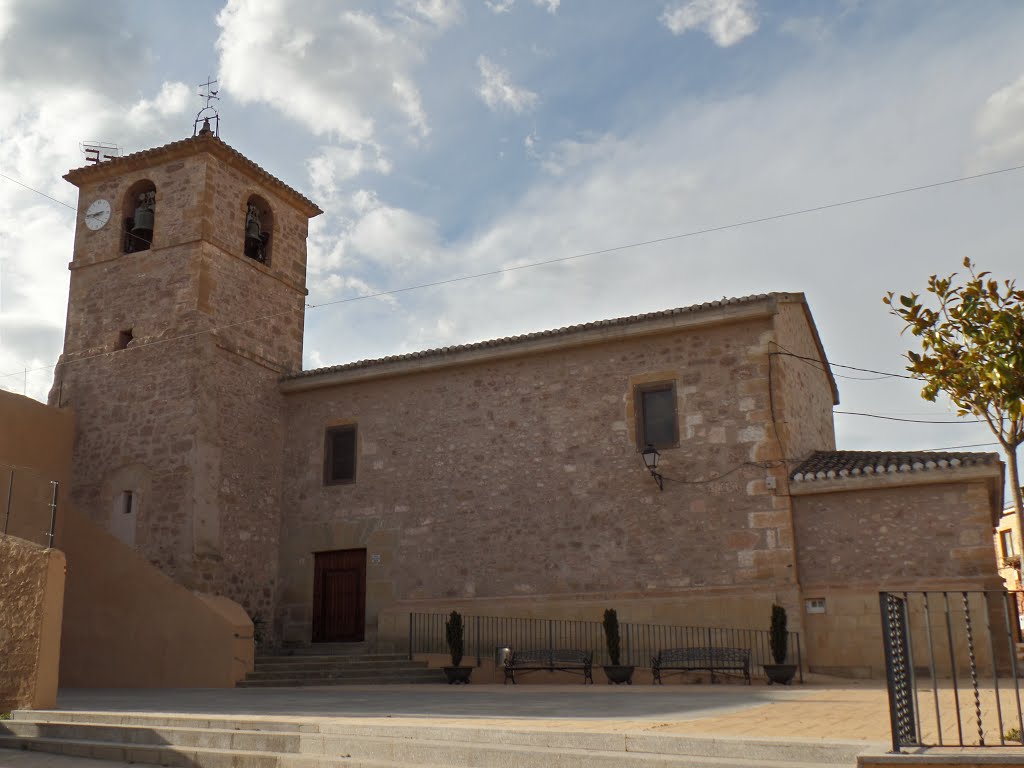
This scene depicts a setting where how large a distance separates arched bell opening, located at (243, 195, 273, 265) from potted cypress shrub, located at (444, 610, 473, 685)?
8.66 meters

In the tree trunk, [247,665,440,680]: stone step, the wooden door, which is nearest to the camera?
the tree trunk

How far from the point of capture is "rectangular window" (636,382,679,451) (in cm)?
1500

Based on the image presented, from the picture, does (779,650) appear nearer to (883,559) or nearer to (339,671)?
(883,559)

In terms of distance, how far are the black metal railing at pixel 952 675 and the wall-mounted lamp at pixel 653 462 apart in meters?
3.81

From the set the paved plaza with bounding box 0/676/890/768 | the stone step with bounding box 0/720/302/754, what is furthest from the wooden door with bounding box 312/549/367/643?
the stone step with bounding box 0/720/302/754

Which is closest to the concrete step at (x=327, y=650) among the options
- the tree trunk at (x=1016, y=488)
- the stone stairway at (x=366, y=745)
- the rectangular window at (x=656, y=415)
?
the rectangular window at (x=656, y=415)

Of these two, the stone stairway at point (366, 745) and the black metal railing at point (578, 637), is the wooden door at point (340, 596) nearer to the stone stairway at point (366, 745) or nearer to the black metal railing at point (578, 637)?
the black metal railing at point (578, 637)

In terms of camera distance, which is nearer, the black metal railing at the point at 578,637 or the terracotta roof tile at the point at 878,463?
the terracotta roof tile at the point at 878,463

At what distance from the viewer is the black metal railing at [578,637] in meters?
13.5

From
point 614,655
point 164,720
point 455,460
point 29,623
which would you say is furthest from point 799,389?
point 29,623

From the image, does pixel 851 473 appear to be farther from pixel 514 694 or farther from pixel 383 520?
pixel 383 520

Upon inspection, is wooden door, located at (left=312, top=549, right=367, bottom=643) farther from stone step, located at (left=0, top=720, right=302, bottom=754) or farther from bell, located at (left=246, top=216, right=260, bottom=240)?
stone step, located at (left=0, top=720, right=302, bottom=754)

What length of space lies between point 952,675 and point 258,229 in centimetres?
1497

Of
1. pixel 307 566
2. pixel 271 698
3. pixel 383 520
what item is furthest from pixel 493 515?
pixel 271 698
